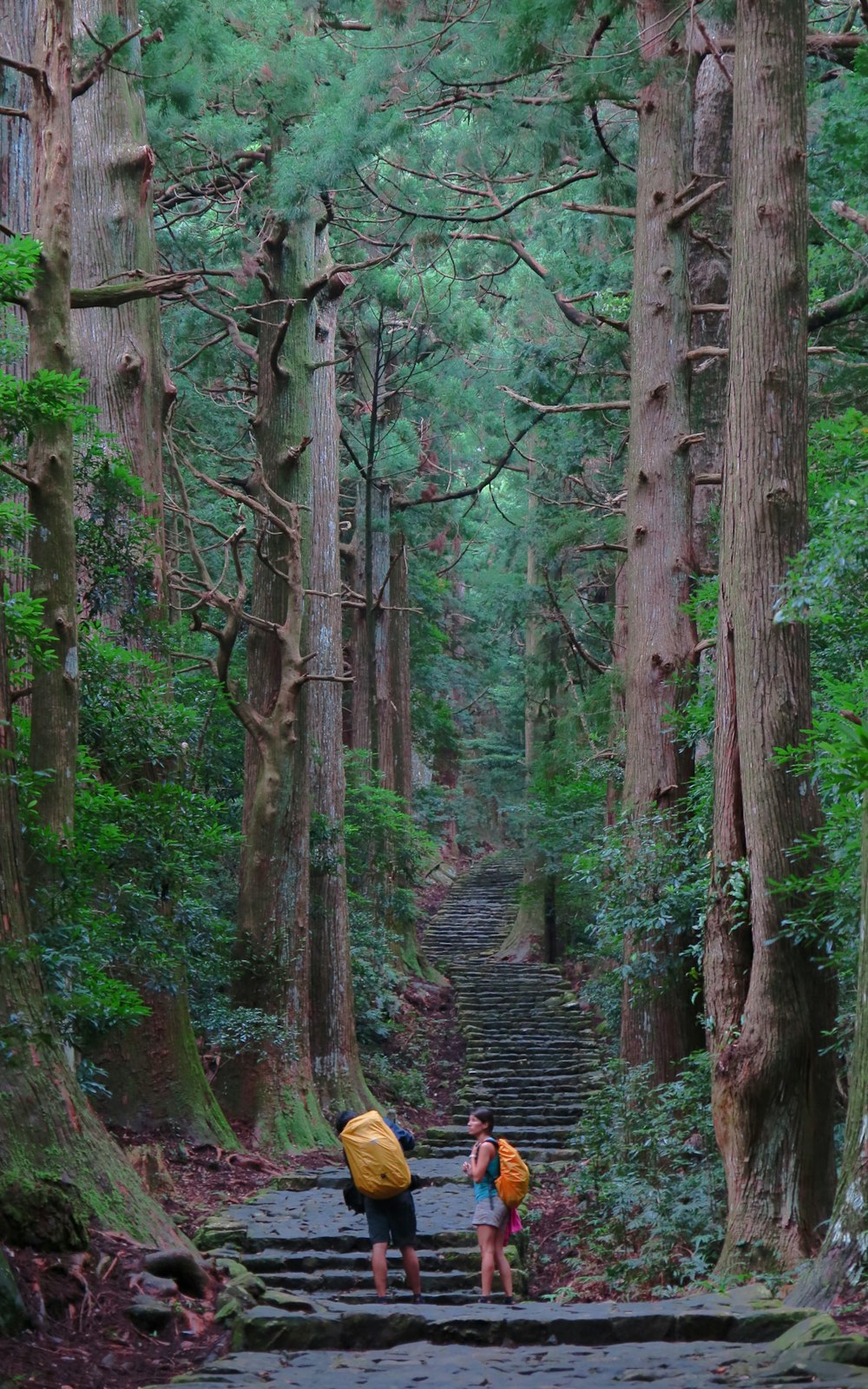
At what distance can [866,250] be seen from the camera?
36.7 ft

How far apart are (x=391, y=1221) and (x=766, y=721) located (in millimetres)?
3653

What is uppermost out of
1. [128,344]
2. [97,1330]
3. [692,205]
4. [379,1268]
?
[692,205]

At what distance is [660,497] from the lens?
37.3 ft

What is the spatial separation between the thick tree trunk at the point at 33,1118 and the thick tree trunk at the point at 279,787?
6806mm

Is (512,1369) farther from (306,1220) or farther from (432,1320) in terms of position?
(306,1220)

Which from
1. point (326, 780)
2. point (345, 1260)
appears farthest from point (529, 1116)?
point (345, 1260)

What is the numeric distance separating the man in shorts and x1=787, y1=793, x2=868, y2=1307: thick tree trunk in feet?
8.71

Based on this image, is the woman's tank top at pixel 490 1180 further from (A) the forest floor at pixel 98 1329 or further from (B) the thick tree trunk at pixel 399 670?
(B) the thick tree trunk at pixel 399 670

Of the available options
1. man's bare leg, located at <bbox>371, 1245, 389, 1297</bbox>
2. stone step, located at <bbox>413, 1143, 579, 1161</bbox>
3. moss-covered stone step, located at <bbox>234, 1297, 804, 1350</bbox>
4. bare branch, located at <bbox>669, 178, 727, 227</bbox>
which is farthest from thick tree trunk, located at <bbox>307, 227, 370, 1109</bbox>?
moss-covered stone step, located at <bbox>234, 1297, 804, 1350</bbox>

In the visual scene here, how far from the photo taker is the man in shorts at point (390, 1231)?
747cm

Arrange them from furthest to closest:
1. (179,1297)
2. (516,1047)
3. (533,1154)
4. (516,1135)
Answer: (516,1047), (516,1135), (533,1154), (179,1297)

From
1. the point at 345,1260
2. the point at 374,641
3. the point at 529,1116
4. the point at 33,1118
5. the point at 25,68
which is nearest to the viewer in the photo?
the point at 33,1118

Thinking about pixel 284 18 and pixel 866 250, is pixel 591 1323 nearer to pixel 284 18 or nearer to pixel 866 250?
pixel 866 250

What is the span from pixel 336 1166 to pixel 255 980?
2172 millimetres
